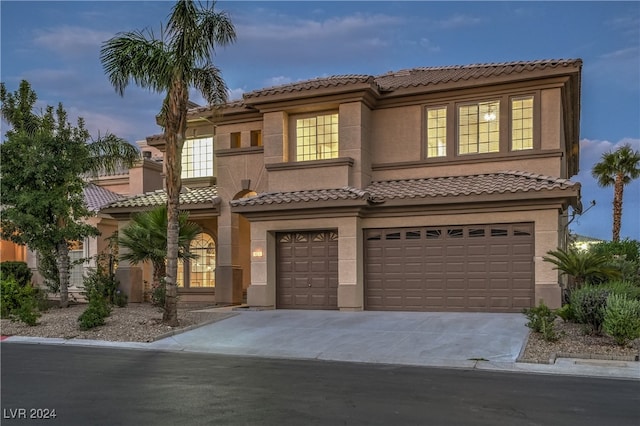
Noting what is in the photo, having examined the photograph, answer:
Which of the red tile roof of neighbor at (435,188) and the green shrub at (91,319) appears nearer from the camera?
the green shrub at (91,319)

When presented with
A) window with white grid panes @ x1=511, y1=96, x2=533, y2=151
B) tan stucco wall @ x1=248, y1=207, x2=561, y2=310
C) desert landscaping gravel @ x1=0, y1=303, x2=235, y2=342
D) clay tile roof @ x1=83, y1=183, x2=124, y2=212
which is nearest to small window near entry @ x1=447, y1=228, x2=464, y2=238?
tan stucco wall @ x1=248, y1=207, x2=561, y2=310

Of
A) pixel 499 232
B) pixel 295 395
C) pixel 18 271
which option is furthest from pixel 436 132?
pixel 18 271

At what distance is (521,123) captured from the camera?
67.7 ft

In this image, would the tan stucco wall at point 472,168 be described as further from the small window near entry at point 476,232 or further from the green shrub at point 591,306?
the green shrub at point 591,306

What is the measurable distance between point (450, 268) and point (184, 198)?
11.0 m

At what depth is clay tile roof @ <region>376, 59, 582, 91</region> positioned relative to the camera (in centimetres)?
2012

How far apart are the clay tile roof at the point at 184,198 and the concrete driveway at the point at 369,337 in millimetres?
6416

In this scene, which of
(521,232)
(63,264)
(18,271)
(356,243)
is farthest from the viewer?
(18,271)

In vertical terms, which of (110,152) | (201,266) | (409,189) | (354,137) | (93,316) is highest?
(354,137)

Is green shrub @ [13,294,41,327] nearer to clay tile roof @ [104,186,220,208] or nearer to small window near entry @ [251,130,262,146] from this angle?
clay tile roof @ [104,186,220,208]

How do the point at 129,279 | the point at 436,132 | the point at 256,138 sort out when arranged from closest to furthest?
→ the point at 436,132, the point at 256,138, the point at 129,279

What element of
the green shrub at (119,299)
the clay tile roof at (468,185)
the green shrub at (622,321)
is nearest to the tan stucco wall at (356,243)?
the clay tile roof at (468,185)

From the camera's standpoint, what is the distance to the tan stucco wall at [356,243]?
18.5m

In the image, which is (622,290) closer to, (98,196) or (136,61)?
(136,61)
